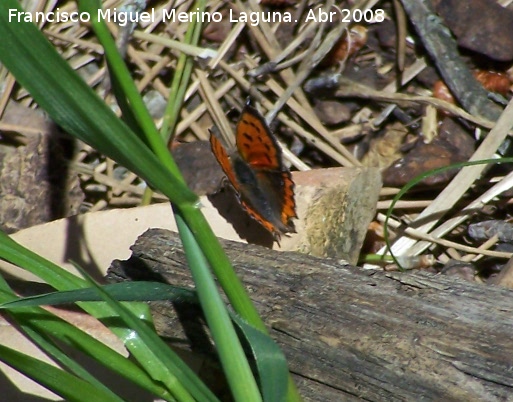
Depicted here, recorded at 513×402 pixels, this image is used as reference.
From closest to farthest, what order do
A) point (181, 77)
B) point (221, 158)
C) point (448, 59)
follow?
point (221, 158), point (448, 59), point (181, 77)

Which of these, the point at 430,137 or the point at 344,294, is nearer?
the point at 344,294

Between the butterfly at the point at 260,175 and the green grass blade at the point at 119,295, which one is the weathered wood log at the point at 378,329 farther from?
the butterfly at the point at 260,175

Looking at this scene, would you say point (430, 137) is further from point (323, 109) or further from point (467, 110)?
point (323, 109)

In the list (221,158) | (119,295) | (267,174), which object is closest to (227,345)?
(119,295)

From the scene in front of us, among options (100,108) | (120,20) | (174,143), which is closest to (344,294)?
(100,108)

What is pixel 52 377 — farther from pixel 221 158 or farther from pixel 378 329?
pixel 221 158

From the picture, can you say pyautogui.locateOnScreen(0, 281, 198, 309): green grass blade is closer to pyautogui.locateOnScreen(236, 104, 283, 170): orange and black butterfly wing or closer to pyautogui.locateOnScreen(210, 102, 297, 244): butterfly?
pyautogui.locateOnScreen(210, 102, 297, 244): butterfly

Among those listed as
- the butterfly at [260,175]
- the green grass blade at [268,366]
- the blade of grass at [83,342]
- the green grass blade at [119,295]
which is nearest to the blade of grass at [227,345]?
the green grass blade at [268,366]
